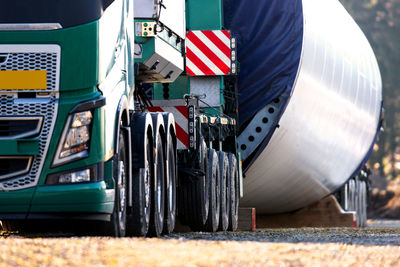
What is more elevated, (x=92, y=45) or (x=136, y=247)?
(x=92, y=45)

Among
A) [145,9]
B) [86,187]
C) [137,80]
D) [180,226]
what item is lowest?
[180,226]

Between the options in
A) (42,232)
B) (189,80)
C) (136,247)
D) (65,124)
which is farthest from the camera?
(189,80)

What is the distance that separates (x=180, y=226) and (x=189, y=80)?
214 centimetres

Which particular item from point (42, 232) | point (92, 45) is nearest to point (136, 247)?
point (92, 45)

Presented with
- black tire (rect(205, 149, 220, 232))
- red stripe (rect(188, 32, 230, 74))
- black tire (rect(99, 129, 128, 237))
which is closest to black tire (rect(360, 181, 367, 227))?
red stripe (rect(188, 32, 230, 74))

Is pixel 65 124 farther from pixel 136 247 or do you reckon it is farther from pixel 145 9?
pixel 145 9

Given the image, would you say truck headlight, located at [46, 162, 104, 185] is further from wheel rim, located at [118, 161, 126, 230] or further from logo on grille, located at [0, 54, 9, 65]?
logo on grille, located at [0, 54, 9, 65]

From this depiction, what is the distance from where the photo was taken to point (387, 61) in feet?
210

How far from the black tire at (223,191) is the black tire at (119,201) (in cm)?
483

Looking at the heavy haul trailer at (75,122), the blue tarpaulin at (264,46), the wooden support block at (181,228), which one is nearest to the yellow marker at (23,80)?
the heavy haul trailer at (75,122)

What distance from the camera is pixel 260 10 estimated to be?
52.7 ft

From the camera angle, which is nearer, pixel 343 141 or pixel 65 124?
pixel 65 124

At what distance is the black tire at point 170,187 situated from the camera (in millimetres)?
10880

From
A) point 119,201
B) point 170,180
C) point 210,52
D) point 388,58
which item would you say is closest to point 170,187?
point 170,180
